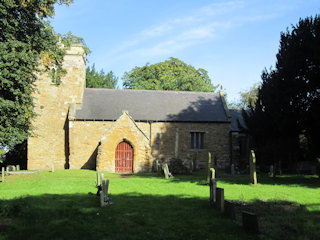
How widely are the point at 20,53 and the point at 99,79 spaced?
3201 cm

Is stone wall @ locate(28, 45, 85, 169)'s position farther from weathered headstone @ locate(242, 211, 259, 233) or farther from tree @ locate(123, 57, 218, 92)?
weathered headstone @ locate(242, 211, 259, 233)

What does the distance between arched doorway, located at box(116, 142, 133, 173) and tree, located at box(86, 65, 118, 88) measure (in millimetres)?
22430

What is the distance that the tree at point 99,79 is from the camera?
155 ft

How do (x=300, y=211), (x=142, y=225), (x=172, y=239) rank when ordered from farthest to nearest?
(x=300, y=211)
(x=142, y=225)
(x=172, y=239)

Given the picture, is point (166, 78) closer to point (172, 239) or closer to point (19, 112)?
point (19, 112)

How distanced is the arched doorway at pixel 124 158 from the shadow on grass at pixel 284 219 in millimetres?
17333

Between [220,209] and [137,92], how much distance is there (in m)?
25.4

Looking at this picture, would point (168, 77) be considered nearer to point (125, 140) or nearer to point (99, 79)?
point (99, 79)

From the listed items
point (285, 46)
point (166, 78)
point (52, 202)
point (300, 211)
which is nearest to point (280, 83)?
point (285, 46)

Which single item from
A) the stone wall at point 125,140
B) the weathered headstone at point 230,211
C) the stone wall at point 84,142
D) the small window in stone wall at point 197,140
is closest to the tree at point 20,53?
the stone wall at point 125,140

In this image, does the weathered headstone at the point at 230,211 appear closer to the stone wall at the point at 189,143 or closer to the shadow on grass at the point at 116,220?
the shadow on grass at the point at 116,220

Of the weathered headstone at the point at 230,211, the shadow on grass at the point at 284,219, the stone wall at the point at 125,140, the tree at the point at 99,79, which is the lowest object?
the shadow on grass at the point at 284,219

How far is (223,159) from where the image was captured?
31.0 m

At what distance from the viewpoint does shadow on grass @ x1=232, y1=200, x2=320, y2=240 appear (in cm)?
742
